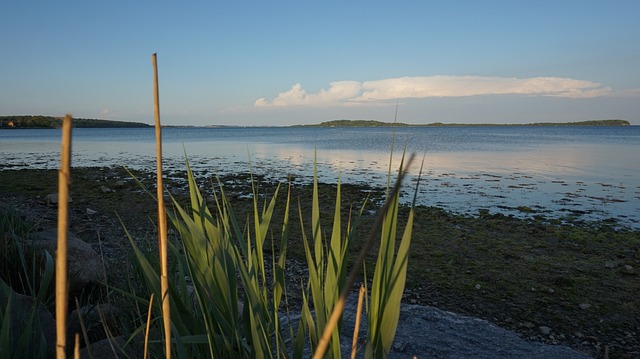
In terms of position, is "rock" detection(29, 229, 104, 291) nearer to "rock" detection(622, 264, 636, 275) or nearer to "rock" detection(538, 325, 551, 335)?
"rock" detection(538, 325, 551, 335)

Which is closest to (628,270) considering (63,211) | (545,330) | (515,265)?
(515,265)

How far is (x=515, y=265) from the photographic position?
7.07m

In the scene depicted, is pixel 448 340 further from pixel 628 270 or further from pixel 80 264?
pixel 628 270

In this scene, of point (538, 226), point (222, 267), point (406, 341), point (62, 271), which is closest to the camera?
point (62, 271)

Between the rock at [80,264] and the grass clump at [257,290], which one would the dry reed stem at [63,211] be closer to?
the grass clump at [257,290]

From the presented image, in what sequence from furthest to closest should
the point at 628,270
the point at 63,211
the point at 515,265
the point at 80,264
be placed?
the point at 515,265, the point at 628,270, the point at 80,264, the point at 63,211

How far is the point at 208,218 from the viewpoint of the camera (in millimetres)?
1550

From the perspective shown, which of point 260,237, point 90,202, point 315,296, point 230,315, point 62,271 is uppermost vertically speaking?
point 62,271

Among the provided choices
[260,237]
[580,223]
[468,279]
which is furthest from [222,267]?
[580,223]

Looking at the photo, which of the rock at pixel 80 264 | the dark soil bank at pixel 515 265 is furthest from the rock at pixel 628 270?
the rock at pixel 80 264

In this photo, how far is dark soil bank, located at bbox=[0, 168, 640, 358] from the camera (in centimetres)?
505

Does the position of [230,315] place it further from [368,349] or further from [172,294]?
[368,349]

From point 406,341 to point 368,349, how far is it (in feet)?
8.65

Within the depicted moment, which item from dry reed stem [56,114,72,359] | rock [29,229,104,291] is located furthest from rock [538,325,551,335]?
dry reed stem [56,114,72,359]
